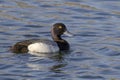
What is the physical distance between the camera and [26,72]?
13.6 m

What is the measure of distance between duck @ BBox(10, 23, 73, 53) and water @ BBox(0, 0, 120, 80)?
20 centimetres

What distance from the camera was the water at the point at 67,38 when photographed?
1369 cm

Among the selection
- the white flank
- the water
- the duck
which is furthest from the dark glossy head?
the white flank

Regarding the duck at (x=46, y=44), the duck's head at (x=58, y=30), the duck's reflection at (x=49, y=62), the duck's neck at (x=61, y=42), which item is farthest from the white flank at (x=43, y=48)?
the duck's head at (x=58, y=30)

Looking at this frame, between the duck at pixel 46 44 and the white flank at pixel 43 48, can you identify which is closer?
the duck at pixel 46 44

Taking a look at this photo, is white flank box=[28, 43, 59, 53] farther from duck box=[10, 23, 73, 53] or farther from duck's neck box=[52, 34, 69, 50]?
duck's neck box=[52, 34, 69, 50]

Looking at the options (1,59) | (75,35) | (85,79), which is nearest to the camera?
(85,79)

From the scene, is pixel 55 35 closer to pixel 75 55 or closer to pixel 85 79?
pixel 75 55

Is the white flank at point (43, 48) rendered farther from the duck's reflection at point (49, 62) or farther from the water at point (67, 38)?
the water at point (67, 38)

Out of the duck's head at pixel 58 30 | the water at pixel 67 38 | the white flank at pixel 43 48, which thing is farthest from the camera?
the duck's head at pixel 58 30

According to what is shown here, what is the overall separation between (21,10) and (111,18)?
2.55m

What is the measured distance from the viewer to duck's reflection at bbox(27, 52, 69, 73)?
14.0 metres

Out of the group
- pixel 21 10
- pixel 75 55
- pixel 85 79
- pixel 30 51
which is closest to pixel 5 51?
pixel 30 51

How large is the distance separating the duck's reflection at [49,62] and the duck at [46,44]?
0.57ft
